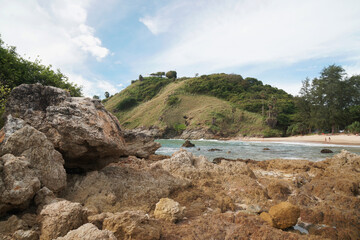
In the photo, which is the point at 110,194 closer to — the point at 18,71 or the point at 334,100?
the point at 18,71

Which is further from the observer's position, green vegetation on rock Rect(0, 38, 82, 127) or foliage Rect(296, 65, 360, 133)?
foliage Rect(296, 65, 360, 133)

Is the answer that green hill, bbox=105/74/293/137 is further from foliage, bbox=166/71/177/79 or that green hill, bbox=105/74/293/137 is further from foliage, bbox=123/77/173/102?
foliage, bbox=166/71/177/79

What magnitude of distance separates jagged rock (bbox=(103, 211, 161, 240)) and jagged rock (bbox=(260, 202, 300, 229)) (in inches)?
94.1

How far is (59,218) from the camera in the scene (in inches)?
123

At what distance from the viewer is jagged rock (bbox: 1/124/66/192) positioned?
4.10 meters

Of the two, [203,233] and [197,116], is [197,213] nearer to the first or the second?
[203,233]

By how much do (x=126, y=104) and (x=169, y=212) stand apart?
388 feet

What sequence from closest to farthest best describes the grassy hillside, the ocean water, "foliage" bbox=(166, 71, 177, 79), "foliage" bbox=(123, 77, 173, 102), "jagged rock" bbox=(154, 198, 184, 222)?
"jagged rock" bbox=(154, 198, 184, 222) < the ocean water < the grassy hillside < "foliage" bbox=(123, 77, 173, 102) < "foliage" bbox=(166, 71, 177, 79)

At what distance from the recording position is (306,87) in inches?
2308

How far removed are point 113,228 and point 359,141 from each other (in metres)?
42.5

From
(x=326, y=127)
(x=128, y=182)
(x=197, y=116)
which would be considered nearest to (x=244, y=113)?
(x=197, y=116)

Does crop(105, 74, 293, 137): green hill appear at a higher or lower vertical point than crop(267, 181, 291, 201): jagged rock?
higher

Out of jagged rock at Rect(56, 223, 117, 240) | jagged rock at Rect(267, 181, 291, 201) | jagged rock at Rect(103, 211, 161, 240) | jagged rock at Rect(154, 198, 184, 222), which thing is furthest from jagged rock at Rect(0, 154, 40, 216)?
jagged rock at Rect(267, 181, 291, 201)

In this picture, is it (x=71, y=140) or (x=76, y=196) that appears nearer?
(x=76, y=196)
